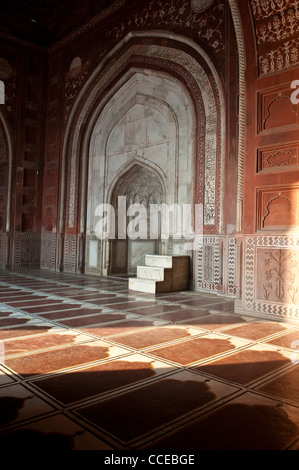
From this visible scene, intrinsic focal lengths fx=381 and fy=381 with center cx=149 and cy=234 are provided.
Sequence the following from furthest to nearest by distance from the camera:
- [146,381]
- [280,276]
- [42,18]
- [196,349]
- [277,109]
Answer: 1. [42,18]
2. [277,109]
3. [280,276]
4. [196,349]
5. [146,381]

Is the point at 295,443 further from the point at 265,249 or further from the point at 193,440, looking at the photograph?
the point at 265,249

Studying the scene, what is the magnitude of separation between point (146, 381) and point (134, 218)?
22.9ft

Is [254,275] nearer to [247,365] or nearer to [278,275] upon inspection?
[278,275]

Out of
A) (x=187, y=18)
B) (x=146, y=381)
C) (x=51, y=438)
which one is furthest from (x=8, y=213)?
(x=51, y=438)

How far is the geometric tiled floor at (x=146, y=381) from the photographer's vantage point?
143 cm

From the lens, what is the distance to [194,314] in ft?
13.2

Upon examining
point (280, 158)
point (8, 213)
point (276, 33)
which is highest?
point (276, 33)

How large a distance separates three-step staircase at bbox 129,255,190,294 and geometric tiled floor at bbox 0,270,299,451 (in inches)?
69.0

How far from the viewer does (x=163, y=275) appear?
576 cm

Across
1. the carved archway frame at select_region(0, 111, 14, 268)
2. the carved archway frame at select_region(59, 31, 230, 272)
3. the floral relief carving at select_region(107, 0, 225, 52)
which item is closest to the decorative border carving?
the carved archway frame at select_region(59, 31, 230, 272)

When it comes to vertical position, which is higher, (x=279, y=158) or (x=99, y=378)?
(x=279, y=158)

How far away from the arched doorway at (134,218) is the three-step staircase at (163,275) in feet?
7.68

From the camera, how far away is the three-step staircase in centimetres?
568

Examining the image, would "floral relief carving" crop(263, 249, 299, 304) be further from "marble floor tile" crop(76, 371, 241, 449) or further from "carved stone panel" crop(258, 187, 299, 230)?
"marble floor tile" crop(76, 371, 241, 449)
